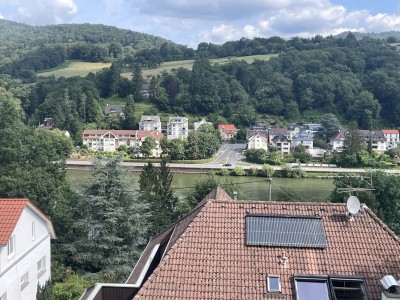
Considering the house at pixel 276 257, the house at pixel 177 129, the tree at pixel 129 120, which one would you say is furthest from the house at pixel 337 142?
the house at pixel 276 257

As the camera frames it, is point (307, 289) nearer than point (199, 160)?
Yes

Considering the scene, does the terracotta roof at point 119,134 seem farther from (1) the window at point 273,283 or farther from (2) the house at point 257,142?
(1) the window at point 273,283

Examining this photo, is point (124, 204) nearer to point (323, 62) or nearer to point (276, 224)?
point (276, 224)

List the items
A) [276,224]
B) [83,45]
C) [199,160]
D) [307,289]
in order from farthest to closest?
[83,45], [199,160], [276,224], [307,289]

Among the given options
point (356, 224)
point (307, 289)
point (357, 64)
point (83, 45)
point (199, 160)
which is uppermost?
point (83, 45)

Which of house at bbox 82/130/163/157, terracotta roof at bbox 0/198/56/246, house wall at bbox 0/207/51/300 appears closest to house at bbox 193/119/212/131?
house at bbox 82/130/163/157

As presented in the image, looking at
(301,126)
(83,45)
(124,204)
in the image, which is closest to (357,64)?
(301,126)

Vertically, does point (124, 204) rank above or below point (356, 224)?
below
